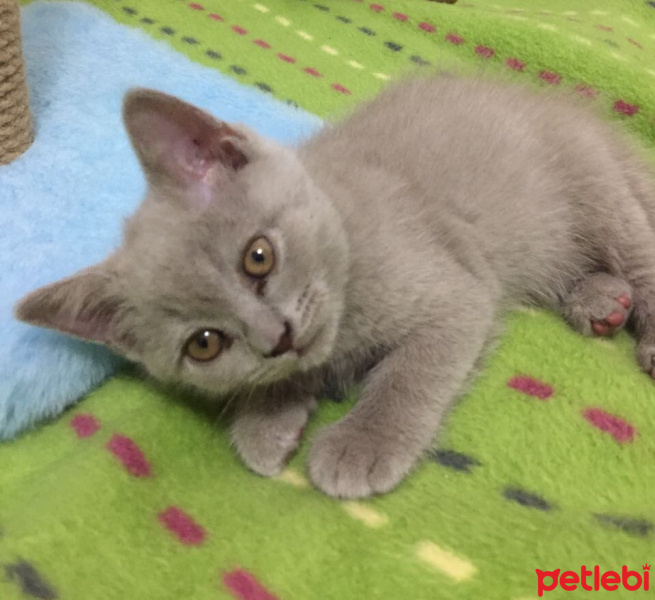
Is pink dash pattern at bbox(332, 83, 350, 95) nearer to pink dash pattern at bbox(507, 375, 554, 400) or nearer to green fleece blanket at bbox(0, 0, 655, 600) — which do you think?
green fleece blanket at bbox(0, 0, 655, 600)

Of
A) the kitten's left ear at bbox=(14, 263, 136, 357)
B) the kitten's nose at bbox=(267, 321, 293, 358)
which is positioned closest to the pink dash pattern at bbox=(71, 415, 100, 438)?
the kitten's left ear at bbox=(14, 263, 136, 357)

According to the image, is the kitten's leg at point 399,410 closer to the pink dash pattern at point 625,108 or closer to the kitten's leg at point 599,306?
the kitten's leg at point 599,306

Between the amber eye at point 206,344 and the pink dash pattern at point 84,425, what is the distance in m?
0.23

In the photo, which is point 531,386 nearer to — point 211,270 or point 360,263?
point 360,263

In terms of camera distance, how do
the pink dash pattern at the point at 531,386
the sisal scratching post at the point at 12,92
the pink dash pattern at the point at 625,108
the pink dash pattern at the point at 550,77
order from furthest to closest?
the pink dash pattern at the point at 550,77 → the pink dash pattern at the point at 625,108 → the sisal scratching post at the point at 12,92 → the pink dash pattern at the point at 531,386

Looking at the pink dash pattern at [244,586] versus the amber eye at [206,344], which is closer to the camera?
the pink dash pattern at [244,586]

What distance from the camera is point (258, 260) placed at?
908mm

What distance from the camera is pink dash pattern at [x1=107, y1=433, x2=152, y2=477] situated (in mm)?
956

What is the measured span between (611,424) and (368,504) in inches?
14.7

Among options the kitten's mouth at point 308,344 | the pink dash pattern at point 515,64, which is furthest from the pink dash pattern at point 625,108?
the kitten's mouth at point 308,344

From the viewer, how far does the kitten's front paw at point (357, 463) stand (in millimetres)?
901

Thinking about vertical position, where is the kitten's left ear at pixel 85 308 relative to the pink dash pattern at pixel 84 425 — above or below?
above

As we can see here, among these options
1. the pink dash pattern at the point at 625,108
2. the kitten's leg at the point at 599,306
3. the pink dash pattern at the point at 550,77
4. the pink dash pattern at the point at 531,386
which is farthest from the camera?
the pink dash pattern at the point at 550,77

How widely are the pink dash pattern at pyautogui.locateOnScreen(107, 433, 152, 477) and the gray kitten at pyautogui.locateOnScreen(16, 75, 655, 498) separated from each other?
11 centimetres
